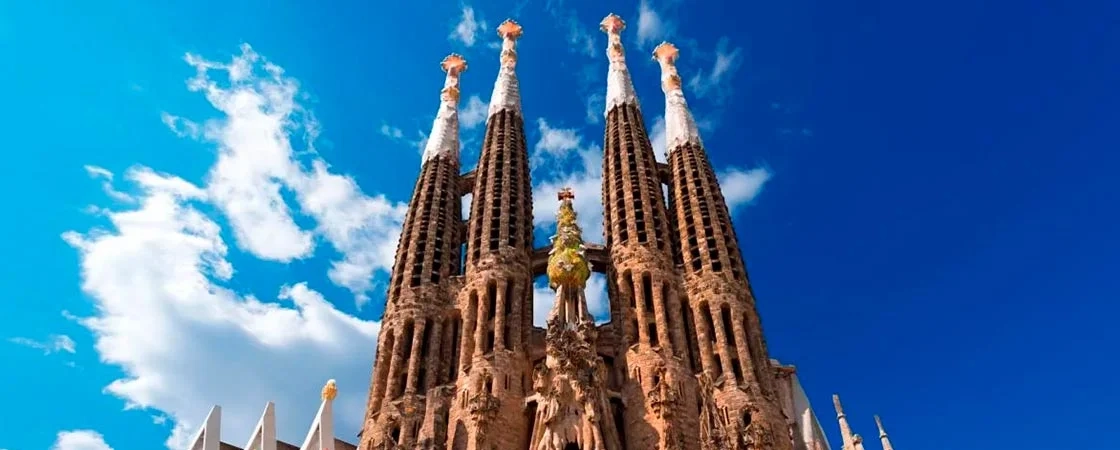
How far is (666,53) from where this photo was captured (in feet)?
148

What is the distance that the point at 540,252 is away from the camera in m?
36.5

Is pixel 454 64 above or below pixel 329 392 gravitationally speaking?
above

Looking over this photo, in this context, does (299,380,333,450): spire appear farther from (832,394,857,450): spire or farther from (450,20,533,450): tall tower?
(832,394,857,450): spire

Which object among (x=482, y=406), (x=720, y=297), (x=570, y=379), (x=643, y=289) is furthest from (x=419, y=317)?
(x=720, y=297)

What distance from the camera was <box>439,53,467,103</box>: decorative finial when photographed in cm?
4344

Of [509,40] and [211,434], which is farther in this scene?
[509,40]

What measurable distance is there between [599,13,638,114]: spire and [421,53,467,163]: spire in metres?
7.59

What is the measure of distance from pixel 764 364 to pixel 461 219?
50.4 ft

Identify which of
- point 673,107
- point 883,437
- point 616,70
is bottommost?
point 883,437

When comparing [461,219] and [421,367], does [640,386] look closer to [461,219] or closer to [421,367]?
[421,367]

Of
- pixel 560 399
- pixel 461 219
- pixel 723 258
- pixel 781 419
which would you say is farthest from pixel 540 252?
pixel 781 419

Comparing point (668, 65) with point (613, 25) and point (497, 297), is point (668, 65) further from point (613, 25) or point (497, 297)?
point (497, 297)

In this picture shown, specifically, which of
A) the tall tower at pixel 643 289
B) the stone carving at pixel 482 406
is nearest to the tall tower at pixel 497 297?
the stone carving at pixel 482 406

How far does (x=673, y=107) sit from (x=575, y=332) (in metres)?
16.5
